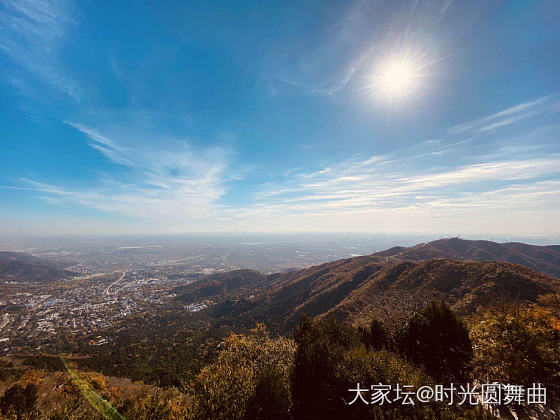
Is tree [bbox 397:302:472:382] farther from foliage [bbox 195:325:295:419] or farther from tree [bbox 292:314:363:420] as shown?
foliage [bbox 195:325:295:419]

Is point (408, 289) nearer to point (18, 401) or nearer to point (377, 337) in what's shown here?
point (377, 337)

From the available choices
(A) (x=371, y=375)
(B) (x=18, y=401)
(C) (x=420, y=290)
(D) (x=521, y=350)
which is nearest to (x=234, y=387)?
(A) (x=371, y=375)

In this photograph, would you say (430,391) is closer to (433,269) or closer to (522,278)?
(522,278)

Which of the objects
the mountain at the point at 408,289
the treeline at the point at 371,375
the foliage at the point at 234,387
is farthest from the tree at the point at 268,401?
the mountain at the point at 408,289

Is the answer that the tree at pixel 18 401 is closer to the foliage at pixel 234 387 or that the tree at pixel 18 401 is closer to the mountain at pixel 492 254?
the foliage at pixel 234 387

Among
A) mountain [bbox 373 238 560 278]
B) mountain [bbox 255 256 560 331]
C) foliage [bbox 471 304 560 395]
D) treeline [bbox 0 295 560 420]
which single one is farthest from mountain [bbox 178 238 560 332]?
foliage [bbox 471 304 560 395]

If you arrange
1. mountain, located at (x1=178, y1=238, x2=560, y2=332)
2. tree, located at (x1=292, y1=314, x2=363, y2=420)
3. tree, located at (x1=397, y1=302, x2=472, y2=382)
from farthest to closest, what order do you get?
1. mountain, located at (x1=178, y1=238, x2=560, y2=332)
2. tree, located at (x1=397, y1=302, x2=472, y2=382)
3. tree, located at (x1=292, y1=314, x2=363, y2=420)
